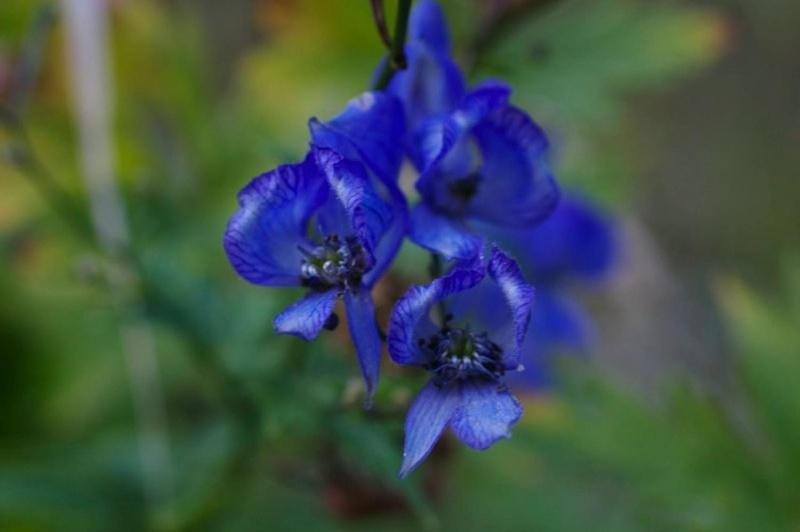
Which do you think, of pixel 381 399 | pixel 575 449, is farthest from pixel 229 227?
pixel 575 449

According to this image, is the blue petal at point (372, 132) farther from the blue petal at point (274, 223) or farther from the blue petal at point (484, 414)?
the blue petal at point (484, 414)

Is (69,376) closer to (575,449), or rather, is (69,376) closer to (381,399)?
(575,449)

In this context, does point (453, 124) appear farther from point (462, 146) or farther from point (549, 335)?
point (549, 335)

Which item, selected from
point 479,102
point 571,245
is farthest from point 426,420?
point 571,245

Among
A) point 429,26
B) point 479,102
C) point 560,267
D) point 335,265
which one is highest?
point 560,267

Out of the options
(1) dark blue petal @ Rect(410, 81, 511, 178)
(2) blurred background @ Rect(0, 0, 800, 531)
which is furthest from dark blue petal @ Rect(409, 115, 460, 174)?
(2) blurred background @ Rect(0, 0, 800, 531)

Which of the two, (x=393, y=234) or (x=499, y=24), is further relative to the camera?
(x=499, y=24)
